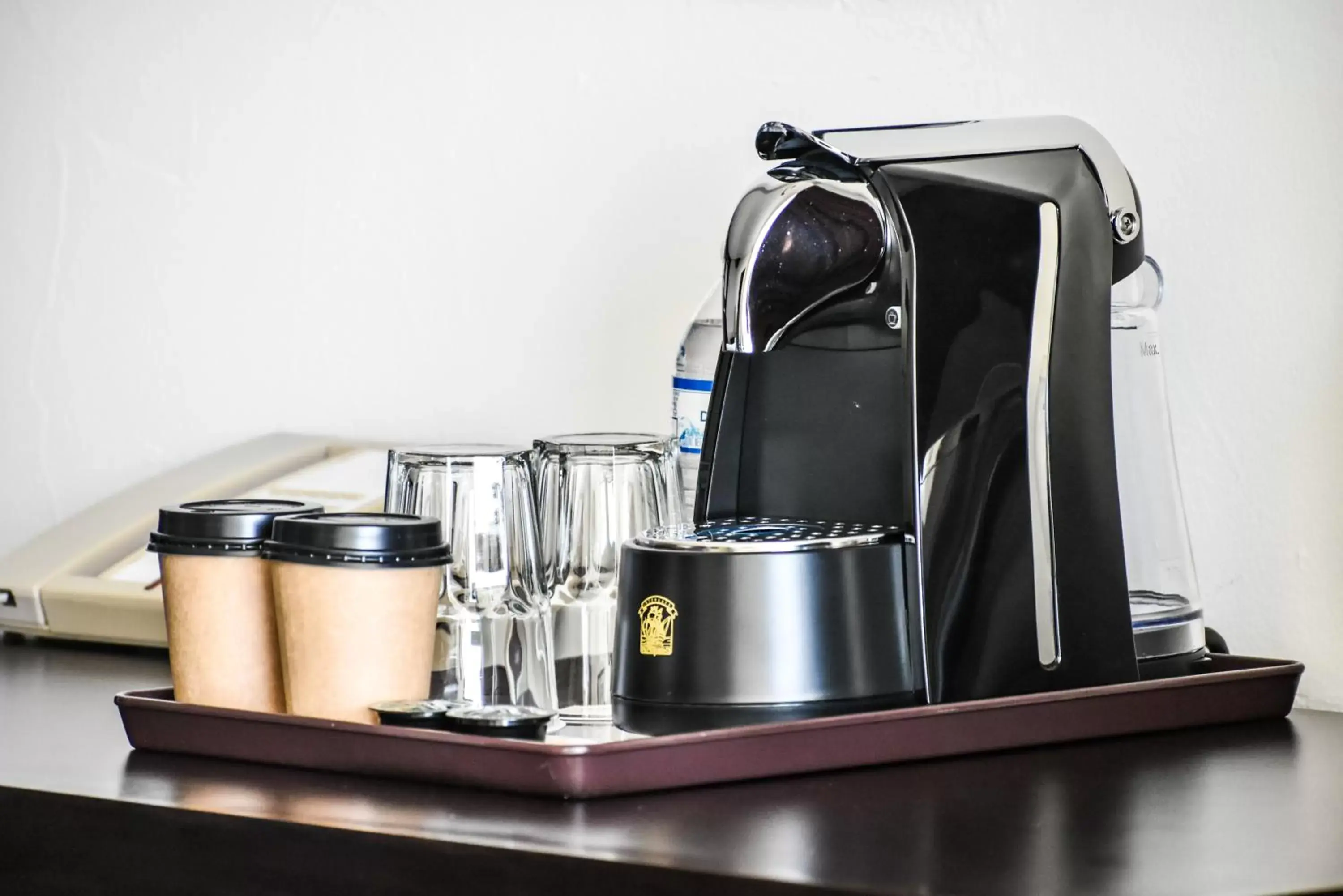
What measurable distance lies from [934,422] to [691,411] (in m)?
0.22

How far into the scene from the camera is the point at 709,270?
1052 millimetres

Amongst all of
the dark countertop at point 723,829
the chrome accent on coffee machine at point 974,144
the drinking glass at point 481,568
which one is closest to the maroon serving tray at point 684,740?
the dark countertop at point 723,829

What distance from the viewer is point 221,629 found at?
2.34 ft

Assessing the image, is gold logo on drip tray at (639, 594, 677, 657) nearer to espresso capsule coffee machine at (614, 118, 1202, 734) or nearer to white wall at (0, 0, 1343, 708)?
espresso capsule coffee machine at (614, 118, 1202, 734)

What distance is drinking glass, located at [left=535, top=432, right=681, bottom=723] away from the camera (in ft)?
2.62

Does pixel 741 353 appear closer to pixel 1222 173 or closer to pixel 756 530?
pixel 756 530

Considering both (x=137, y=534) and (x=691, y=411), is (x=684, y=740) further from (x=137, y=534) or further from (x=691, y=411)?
(x=137, y=534)

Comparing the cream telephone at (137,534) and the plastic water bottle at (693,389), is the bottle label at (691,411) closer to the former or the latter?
the plastic water bottle at (693,389)

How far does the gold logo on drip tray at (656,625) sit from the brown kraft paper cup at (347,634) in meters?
0.10

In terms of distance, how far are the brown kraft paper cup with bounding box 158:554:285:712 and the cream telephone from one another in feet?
0.83

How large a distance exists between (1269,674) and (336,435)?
730mm

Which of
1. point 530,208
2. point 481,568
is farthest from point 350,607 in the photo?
point 530,208

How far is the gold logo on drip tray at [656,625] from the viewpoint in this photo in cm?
66

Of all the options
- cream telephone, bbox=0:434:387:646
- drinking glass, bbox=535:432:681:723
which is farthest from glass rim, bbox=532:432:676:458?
cream telephone, bbox=0:434:387:646
